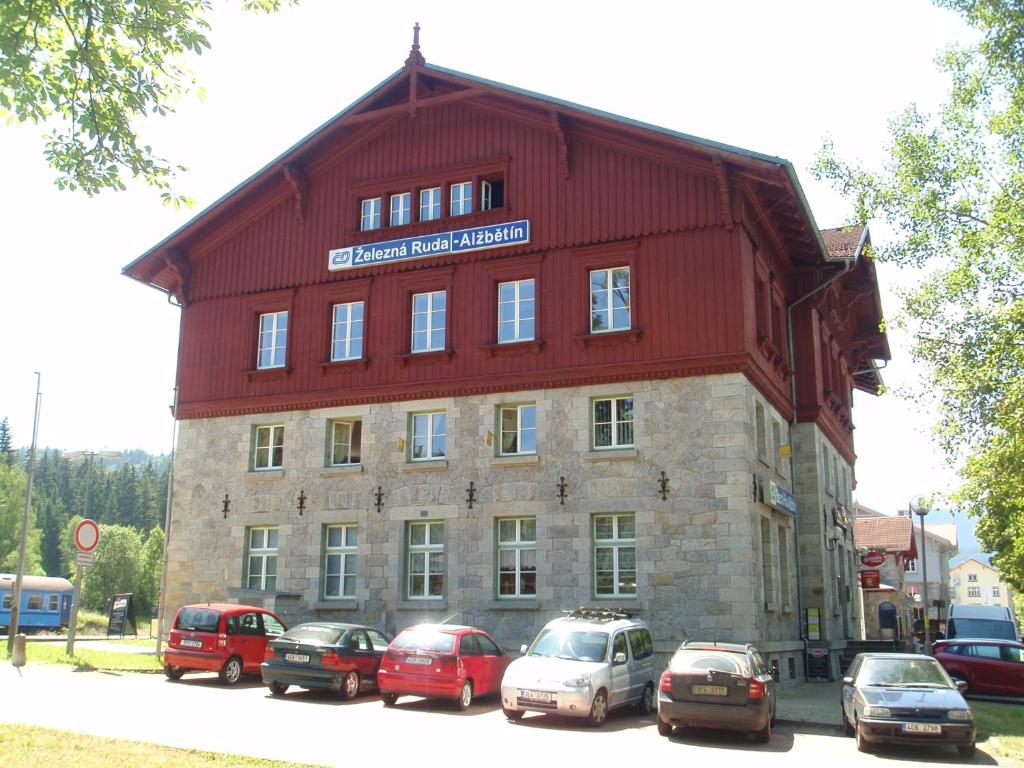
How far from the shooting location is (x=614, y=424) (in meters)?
22.9

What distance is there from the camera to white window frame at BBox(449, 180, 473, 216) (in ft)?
84.4

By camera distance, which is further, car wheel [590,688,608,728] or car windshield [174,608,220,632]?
car windshield [174,608,220,632]

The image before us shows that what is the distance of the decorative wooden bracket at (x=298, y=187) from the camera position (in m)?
27.3

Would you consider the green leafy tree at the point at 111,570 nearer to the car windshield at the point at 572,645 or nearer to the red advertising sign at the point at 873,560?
the red advertising sign at the point at 873,560

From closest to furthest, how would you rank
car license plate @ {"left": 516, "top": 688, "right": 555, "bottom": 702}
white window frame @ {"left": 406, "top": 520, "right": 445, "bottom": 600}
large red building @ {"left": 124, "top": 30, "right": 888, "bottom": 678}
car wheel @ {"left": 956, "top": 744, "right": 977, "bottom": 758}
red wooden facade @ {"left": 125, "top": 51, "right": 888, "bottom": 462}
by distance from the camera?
car wheel @ {"left": 956, "top": 744, "right": 977, "bottom": 758}
car license plate @ {"left": 516, "top": 688, "right": 555, "bottom": 702}
large red building @ {"left": 124, "top": 30, "right": 888, "bottom": 678}
red wooden facade @ {"left": 125, "top": 51, "right": 888, "bottom": 462}
white window frame @ {"left": 406, "top": 520, "right": 445, "bottom": 600}

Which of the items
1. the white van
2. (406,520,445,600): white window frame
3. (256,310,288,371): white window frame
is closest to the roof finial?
(256,310,288,371): white window frame

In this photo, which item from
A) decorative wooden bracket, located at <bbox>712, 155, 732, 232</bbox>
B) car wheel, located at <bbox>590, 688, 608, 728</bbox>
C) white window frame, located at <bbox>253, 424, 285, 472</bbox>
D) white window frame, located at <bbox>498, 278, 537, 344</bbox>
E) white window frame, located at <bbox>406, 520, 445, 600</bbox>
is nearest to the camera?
car wheel, located at <bbox>590, 688, 608, 728</bbox>

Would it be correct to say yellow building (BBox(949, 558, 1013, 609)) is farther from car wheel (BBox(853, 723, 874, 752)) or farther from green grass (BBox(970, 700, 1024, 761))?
car wheel (BBox(853, 723, 874, 752))

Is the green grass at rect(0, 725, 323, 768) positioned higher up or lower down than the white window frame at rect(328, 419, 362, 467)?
lower down

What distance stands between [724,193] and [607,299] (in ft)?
12.2

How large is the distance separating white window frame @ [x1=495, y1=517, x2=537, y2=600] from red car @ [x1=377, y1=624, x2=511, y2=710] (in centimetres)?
456

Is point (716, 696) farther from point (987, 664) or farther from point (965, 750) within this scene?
point (987, 664)

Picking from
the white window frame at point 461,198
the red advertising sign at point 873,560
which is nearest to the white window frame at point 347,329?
the white window frame at point 461,198

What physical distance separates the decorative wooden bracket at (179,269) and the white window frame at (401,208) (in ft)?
22.5
